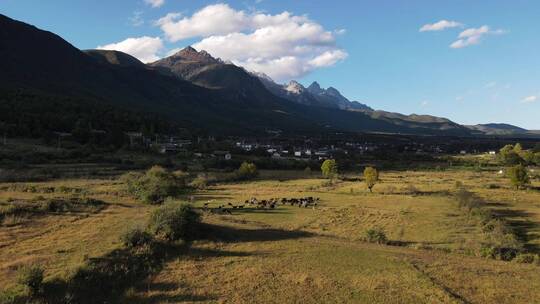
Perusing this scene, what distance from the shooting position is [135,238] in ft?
99.6

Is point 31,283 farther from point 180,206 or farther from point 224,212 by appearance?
point 224,212

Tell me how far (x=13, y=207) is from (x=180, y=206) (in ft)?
50.4

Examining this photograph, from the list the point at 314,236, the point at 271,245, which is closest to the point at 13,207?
the point at 271,245

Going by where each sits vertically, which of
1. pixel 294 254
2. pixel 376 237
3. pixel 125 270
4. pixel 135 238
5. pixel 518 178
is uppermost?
pixel 518 178

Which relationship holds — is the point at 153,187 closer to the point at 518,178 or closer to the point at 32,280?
the point at 32,280

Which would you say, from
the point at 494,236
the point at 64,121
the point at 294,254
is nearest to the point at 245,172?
the point at 494,236

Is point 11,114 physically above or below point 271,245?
above

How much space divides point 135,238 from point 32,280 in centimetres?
912

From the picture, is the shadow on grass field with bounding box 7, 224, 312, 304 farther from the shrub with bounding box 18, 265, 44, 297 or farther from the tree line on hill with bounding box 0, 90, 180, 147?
the tree line on hill with bounding box 0, 90, 180, 147

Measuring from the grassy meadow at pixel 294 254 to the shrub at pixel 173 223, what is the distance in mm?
1476

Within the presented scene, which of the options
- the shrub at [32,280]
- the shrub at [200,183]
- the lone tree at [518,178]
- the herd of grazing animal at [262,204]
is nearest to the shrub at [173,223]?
the shrub at [32,280]

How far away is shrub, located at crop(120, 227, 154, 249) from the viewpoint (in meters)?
30.1

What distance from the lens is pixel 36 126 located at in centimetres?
13462

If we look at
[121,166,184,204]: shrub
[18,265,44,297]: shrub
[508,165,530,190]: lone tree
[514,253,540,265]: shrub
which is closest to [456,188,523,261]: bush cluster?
[514,253,540,265]: shrub
